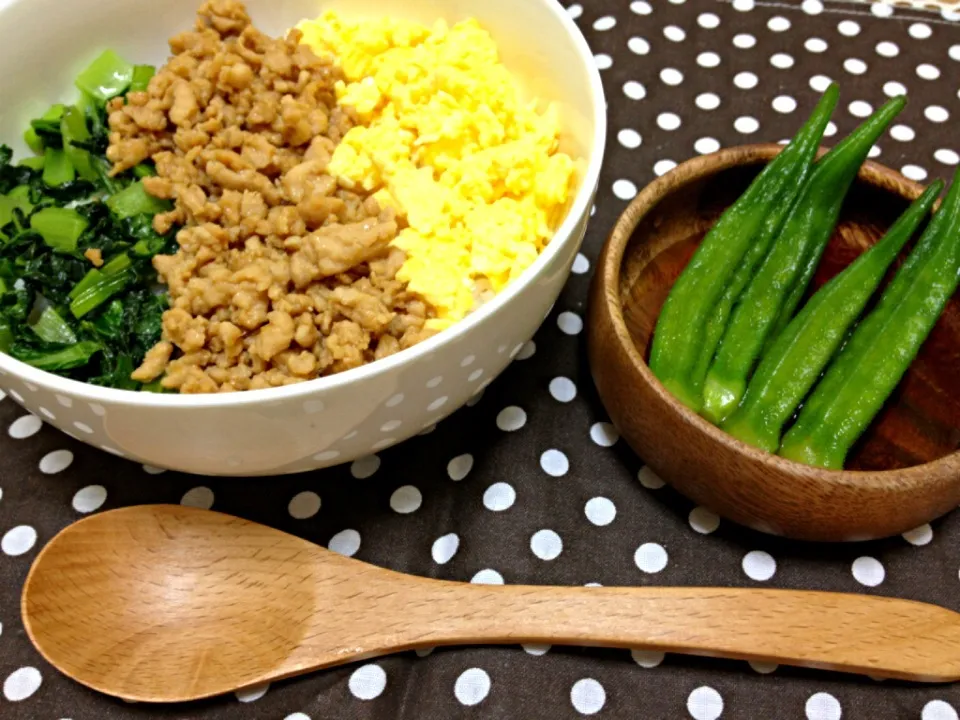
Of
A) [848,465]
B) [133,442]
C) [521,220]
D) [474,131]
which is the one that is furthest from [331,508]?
[848,465]

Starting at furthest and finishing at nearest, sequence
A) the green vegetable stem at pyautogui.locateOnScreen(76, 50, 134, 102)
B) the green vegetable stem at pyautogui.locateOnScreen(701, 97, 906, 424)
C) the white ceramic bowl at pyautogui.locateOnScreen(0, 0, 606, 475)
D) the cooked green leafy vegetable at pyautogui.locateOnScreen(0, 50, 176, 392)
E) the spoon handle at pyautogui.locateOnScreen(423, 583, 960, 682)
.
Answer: the green vegetable stem at pyautogui.locateOnScreen(76, 50, 134, 102) < the green vegetable stem at pyautogui.locateOnScreen(701, 97, 906, 424) < the cooked green leafy vegetable at pyautogui.locateOnScreen(0, 50, 176, 392) < the spoon handle at pyautogui.locateOnScreen(423, 583, 960, 682) < the white ceramic bowl at pyautogui.locateOnScreen(0, 0, 606, 475)

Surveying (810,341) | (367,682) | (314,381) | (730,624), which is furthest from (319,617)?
(810,341)

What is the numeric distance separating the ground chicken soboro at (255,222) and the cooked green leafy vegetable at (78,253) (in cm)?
6

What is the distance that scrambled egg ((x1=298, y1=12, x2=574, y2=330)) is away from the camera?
1.25 meters

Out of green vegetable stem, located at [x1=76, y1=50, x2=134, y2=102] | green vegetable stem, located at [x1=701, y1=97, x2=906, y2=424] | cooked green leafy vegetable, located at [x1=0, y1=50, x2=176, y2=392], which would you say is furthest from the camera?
green vegetable stem, located at [x1=76, y1=50, x2=134, y2=102]

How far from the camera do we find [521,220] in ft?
4.22

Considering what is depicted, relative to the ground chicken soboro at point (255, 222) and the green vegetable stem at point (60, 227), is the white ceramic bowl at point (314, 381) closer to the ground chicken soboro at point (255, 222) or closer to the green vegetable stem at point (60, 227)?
the ground chicken soboro at point (255, 222)

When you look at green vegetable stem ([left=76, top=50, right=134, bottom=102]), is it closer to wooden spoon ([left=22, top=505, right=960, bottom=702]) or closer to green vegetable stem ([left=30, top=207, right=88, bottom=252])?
green vegetable stem ([left=30, top=207, right=88, bottom=252])

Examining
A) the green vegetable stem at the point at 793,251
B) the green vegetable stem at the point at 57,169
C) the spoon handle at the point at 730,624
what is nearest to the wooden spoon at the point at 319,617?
the spoon handle at the point at 730,624

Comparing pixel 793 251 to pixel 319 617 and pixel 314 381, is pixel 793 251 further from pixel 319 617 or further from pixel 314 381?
pixel 319 617

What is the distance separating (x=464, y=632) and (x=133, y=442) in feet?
1.76

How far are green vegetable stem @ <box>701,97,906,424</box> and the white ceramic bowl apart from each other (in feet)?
1.10

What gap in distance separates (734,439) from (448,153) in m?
0.65

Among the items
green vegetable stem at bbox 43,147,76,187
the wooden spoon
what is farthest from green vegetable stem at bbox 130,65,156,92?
the wooden spoon
